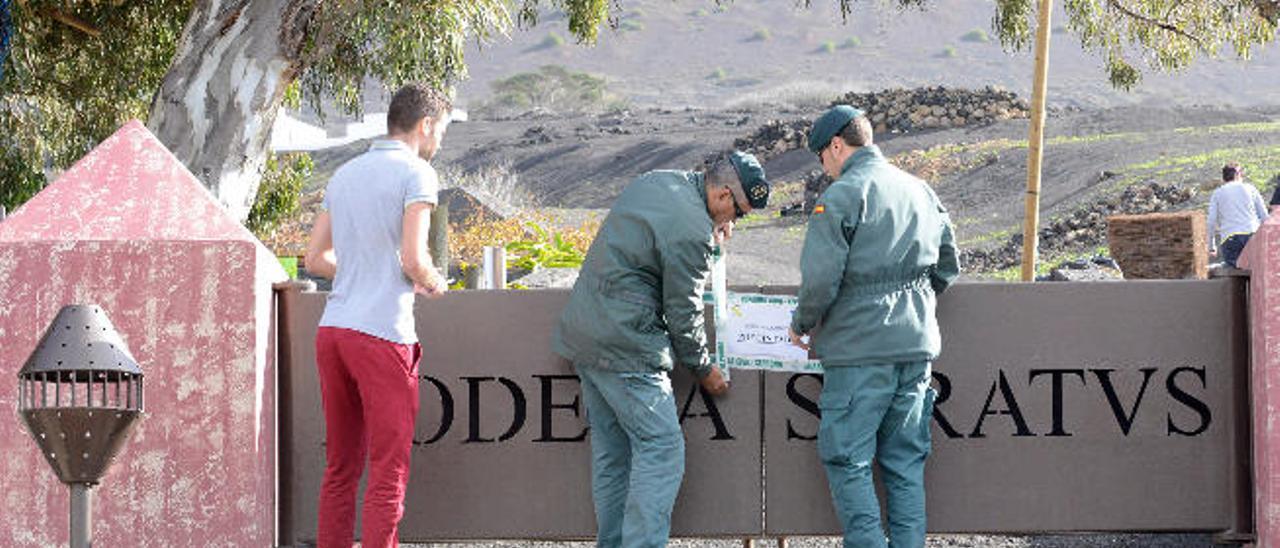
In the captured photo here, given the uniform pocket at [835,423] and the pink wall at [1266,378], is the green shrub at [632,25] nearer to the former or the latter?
the pink wall at [1266,378]

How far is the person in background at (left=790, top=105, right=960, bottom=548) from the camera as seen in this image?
6867 mm

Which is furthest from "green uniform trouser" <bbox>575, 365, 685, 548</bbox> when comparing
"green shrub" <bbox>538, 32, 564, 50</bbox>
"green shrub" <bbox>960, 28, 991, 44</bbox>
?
"green shrub" <bbox>538, 32, 564, 50</bbox>

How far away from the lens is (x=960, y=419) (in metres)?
7.55

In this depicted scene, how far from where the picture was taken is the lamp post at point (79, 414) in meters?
4.70

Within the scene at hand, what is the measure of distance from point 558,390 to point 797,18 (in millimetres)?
97289

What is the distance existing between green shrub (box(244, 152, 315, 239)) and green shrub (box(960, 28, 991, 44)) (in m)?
77.2

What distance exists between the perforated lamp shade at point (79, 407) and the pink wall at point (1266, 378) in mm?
4147

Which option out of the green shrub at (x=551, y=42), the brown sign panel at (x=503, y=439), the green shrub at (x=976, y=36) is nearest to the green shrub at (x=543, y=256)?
the brown sign panel at (x=503, y=439)

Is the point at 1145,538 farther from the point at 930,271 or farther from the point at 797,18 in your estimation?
the point at 797,18

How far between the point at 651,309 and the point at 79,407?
2.56 metres

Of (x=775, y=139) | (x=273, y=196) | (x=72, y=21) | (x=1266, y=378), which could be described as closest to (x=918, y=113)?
(x=775, y=139)

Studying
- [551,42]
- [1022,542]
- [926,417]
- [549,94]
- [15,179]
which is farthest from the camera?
[551,42]

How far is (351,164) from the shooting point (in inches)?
271

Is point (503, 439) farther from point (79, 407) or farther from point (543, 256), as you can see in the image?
point (543, 256)
